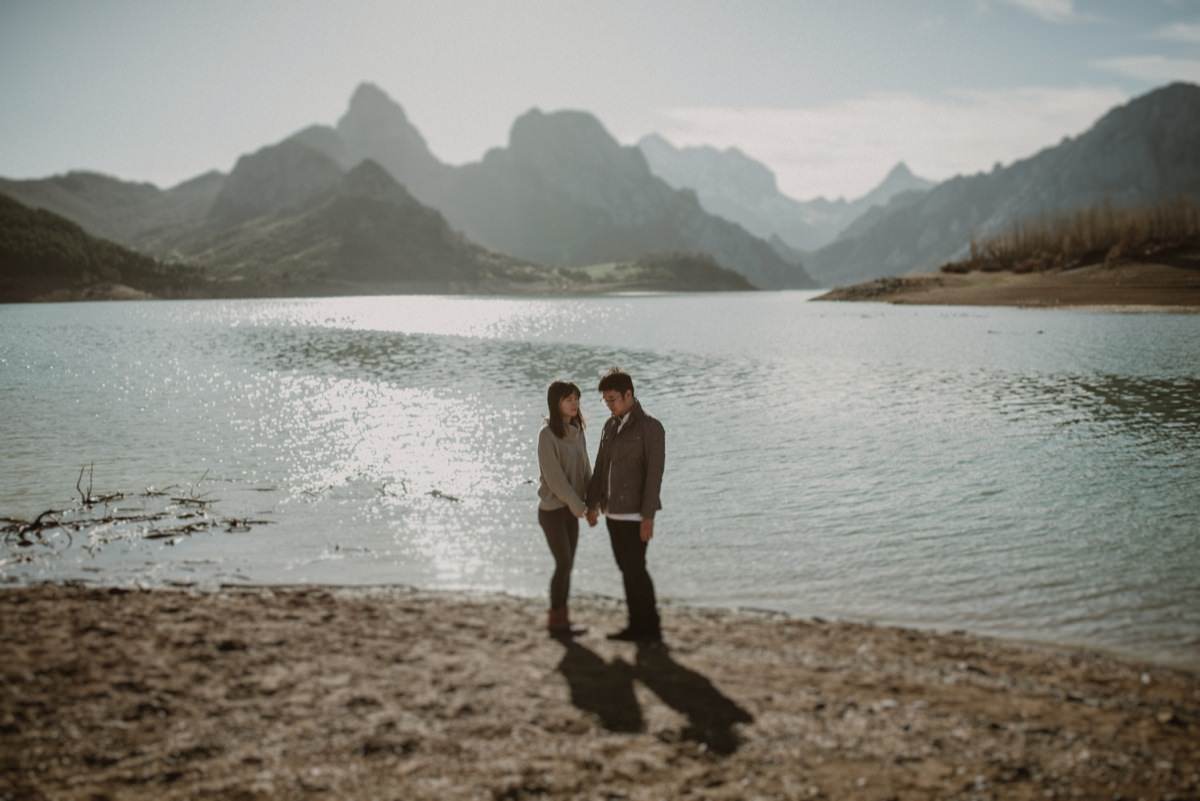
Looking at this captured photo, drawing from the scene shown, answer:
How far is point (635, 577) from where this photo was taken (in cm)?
1150

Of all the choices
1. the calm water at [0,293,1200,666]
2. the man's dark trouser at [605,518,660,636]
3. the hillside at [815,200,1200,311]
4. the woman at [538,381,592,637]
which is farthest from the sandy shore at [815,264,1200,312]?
the woman at [538,381,592,637]

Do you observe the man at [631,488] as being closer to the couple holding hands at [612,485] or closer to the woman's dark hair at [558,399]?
the couple holding hands at [612,485]

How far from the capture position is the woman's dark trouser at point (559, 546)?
461 inches

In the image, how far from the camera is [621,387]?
35.1 ft

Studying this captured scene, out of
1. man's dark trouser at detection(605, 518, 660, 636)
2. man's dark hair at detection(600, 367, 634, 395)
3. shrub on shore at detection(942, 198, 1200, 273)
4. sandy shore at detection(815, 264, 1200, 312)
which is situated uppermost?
shrub on shore at detection(942, 198, 1200, 273)

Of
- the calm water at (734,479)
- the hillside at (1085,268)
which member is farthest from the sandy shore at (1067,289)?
the calm water at (734,479)

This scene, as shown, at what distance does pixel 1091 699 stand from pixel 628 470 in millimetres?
5984

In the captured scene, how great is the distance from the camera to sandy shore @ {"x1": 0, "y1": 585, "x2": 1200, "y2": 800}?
24.6ft

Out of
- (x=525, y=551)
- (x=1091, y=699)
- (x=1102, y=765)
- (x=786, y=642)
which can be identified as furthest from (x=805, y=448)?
(x=1102, y=765)

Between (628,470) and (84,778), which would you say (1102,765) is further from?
(84,778)

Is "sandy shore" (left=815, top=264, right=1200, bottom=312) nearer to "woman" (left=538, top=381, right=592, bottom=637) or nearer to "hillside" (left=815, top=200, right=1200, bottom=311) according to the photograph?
"hillside" (left=815, top=200, right=1200, bottom=311)

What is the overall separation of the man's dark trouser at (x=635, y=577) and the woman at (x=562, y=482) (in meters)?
0.61

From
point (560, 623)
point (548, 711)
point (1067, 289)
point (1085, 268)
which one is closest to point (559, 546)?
point (560, 623)

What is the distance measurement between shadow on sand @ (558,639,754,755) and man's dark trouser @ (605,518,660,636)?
0.38 m
